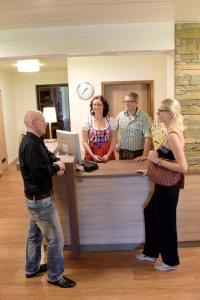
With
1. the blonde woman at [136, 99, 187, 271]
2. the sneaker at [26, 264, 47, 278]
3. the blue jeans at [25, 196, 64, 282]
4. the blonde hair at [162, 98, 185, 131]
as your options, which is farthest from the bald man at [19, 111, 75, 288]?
the blonde hair at [162, 98, 185, 131]

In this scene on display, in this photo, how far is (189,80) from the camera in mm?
3820

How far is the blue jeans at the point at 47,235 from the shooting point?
7.83 ft

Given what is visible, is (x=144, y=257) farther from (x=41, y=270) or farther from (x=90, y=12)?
(x=90, y=12)

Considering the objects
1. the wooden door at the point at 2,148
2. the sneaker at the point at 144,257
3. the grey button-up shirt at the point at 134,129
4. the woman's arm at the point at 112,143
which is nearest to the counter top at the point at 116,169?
the woman's arm at the point at 112,143

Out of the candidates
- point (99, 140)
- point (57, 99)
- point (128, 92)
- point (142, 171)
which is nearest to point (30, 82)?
point (57, 99)

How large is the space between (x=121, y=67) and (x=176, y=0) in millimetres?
2762

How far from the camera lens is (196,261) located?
2861 mm

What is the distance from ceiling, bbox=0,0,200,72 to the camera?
9.09 feet

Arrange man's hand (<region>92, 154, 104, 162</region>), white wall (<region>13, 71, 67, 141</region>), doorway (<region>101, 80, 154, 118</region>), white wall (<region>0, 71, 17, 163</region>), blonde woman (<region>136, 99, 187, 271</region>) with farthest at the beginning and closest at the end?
white wall (<region>13, 71, 67, 141</region>), white wall (<region>0, 71, 17, 163</region>), doorway (<region>101, 80, 154, 118</region>), man's hand (<region>92, 154, 104, 162</region>), blonde woman (<region>136, 99, 187, 271</region>)

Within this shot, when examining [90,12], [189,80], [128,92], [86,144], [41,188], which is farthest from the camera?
[128,92]

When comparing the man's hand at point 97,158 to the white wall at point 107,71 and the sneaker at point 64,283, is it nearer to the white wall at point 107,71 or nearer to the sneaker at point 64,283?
the sneaker at point 64,283

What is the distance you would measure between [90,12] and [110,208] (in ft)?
6.47

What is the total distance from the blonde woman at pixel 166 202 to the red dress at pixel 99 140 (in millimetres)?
707

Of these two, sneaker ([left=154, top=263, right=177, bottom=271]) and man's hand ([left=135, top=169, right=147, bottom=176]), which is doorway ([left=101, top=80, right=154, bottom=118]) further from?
sneaker ([left=154, top=263, right=177, bottom=271])
